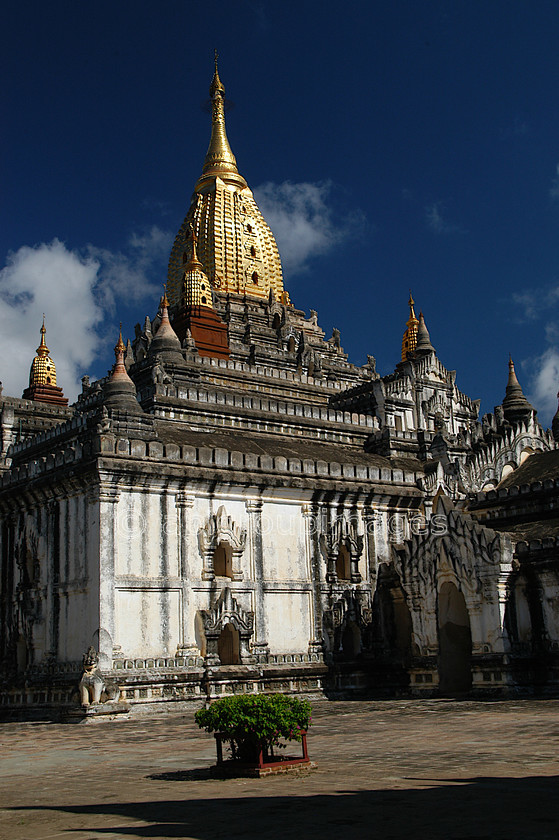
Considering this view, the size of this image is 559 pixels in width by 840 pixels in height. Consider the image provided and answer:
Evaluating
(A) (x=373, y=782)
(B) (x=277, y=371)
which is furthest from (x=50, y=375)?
(A) (x=373, y=782)

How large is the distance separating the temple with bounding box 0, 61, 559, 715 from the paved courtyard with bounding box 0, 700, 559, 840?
777 cm

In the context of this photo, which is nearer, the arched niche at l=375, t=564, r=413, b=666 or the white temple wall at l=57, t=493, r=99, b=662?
the white temple wall at l=57, t=493, r=99, b=662

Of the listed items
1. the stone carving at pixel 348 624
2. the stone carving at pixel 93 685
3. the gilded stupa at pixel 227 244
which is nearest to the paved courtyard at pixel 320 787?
the stone carving at pixel 93 685

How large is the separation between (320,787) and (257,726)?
162cm

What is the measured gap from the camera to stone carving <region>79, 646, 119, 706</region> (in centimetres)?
2731

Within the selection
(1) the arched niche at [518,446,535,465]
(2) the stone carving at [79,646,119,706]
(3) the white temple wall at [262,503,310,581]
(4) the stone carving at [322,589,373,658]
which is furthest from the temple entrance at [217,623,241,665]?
(1) the arched niche at [518,446,535,465]

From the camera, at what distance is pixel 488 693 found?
2869 cm

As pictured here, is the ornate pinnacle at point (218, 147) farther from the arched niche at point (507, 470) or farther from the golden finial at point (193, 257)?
the arched niche at point (507, 470)

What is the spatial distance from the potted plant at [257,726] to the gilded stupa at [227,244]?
168 ft

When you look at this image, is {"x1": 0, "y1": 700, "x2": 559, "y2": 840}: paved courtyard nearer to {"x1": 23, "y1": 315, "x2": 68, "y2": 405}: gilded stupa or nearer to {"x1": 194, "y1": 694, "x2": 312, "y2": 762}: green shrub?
A: {"x1": 194, "y1": 694, "x2": 312, "y2": 762}: green shrub

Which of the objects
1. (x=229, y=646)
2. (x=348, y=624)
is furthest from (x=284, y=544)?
(x=229, y=646)

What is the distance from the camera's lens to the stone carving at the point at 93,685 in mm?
27312

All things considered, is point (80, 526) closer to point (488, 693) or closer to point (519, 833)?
point (488, 693)

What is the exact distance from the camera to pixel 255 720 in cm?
1402
